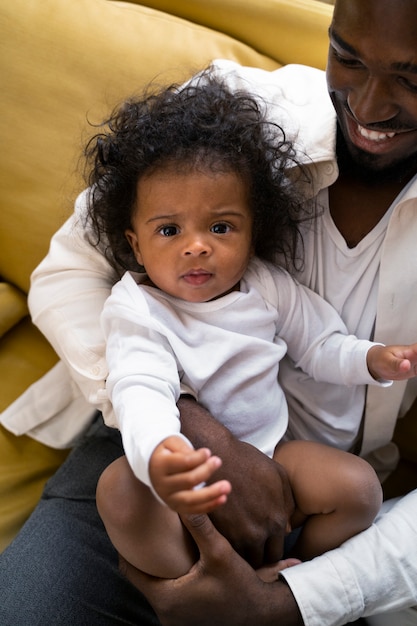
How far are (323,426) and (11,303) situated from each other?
71cm

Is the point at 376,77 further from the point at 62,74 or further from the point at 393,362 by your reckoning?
the point at 62,74

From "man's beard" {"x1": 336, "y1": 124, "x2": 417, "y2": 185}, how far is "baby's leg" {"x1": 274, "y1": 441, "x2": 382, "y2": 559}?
1.46ft

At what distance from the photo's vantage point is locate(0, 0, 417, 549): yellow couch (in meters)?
1.52

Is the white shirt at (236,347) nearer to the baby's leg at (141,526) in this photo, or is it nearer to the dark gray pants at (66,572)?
the baby's leg at (141,526)

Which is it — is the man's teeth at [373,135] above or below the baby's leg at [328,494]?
above

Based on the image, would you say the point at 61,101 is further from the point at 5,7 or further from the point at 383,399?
the point at 383,399

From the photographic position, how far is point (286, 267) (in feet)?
4.41

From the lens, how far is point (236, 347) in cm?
122

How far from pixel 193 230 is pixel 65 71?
553mm

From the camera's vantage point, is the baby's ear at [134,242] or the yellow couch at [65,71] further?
the yellow couch at [65,71]

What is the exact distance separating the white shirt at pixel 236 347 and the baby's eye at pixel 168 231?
0.31 feet

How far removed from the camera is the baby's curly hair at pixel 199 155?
1.21m

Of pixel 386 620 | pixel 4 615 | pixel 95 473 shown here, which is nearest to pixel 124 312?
pixel 95 473

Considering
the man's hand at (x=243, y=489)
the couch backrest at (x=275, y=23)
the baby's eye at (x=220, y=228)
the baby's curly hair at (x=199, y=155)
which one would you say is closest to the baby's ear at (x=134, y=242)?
the baby's curly hair at (x=199, y=155)
